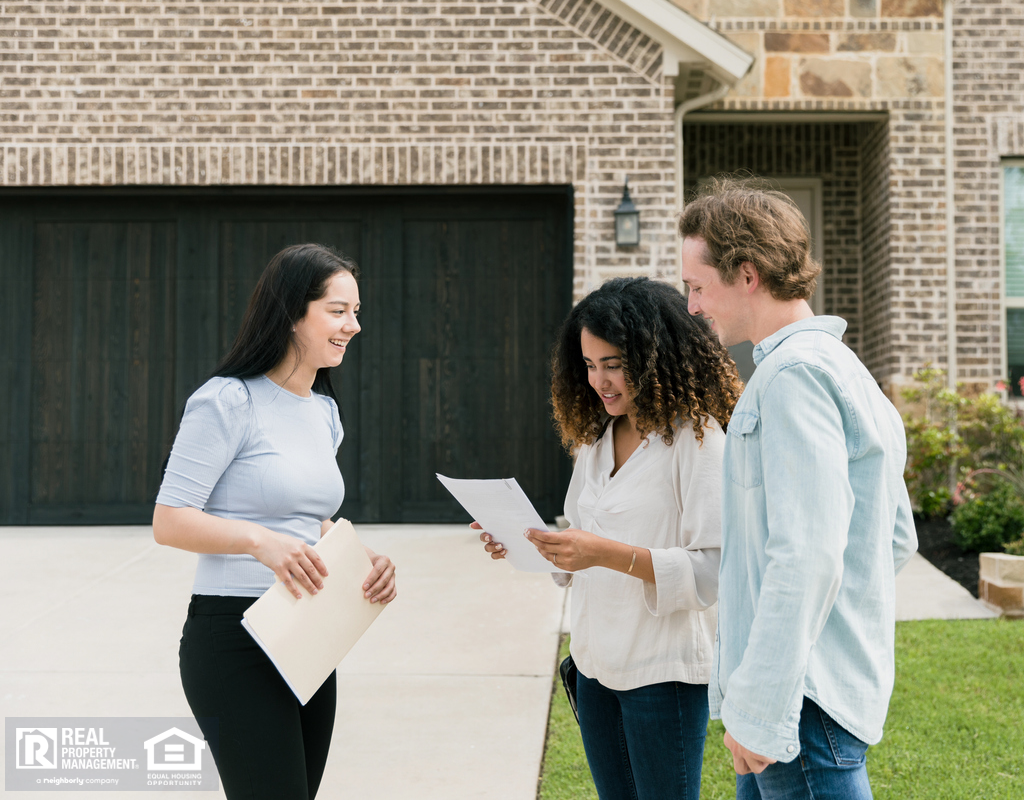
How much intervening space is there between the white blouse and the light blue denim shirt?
0.37m

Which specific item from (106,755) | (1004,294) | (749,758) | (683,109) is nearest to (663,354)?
(749,758)

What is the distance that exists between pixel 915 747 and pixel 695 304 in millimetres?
2653

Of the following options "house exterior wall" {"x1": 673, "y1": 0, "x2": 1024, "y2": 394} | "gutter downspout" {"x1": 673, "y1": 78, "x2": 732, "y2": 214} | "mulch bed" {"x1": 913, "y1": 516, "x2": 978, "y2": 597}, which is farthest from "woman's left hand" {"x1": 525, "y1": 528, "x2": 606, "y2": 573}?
"house exterior wall" {"x1": 673, "y1": 0, "x2": 1024, "y2": 394}

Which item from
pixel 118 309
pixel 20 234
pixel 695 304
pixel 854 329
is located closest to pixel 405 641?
pixel 695 304

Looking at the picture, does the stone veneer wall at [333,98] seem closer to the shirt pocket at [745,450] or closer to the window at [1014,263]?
the window at [1014,263]

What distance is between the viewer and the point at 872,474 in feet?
4.80

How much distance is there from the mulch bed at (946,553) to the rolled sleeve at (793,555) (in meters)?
4.71

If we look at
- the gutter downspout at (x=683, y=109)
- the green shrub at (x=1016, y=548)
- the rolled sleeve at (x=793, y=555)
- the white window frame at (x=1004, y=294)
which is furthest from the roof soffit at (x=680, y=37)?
the rolled sleeve at (x=793, y=555)

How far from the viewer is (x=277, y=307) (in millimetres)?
2270

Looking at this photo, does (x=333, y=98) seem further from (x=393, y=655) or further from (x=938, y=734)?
(x=938, y=734)

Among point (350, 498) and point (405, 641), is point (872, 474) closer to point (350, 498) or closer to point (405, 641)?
point (405, 641)

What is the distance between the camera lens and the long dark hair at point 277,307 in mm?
2234

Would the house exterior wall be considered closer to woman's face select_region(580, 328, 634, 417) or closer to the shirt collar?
woman's face select_region(580, 328, 634, 417)

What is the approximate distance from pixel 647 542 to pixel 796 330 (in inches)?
27.6
